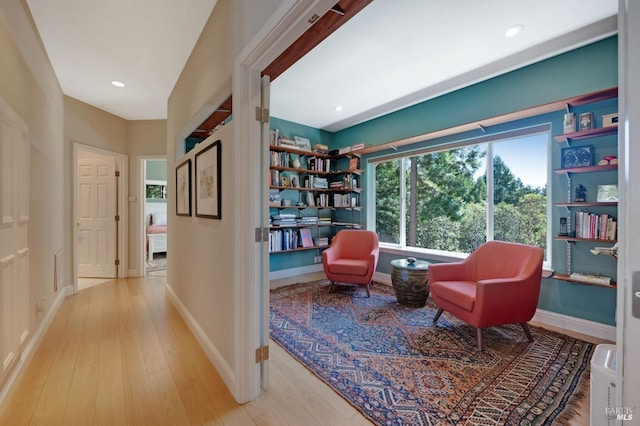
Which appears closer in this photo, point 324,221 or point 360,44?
point 360,44

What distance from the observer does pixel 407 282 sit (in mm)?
3104

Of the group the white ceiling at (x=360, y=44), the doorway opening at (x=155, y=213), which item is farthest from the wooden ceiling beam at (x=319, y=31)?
the doorway opening at (x=155, y=213)

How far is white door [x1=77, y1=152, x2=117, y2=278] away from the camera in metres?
4.40

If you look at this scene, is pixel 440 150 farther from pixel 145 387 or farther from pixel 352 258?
pixel 145 387

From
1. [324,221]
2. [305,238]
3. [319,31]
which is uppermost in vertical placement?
[319,31]

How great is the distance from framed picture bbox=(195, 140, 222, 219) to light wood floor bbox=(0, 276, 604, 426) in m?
1.11

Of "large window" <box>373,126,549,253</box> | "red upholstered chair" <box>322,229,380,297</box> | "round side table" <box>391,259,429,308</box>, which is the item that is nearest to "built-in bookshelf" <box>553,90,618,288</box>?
"large window" <box>373,126,549,253</box>

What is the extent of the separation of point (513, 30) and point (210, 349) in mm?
3553

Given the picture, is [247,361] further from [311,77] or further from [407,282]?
[311,77]

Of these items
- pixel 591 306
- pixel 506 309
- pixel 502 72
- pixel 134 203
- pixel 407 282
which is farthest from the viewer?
pixel 134 203

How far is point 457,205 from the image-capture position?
12.0 ft

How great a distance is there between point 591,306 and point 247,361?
3020mm

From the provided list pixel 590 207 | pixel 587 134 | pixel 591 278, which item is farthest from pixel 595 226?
pixel 587 134

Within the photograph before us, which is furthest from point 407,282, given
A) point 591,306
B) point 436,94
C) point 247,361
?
point 436,94
